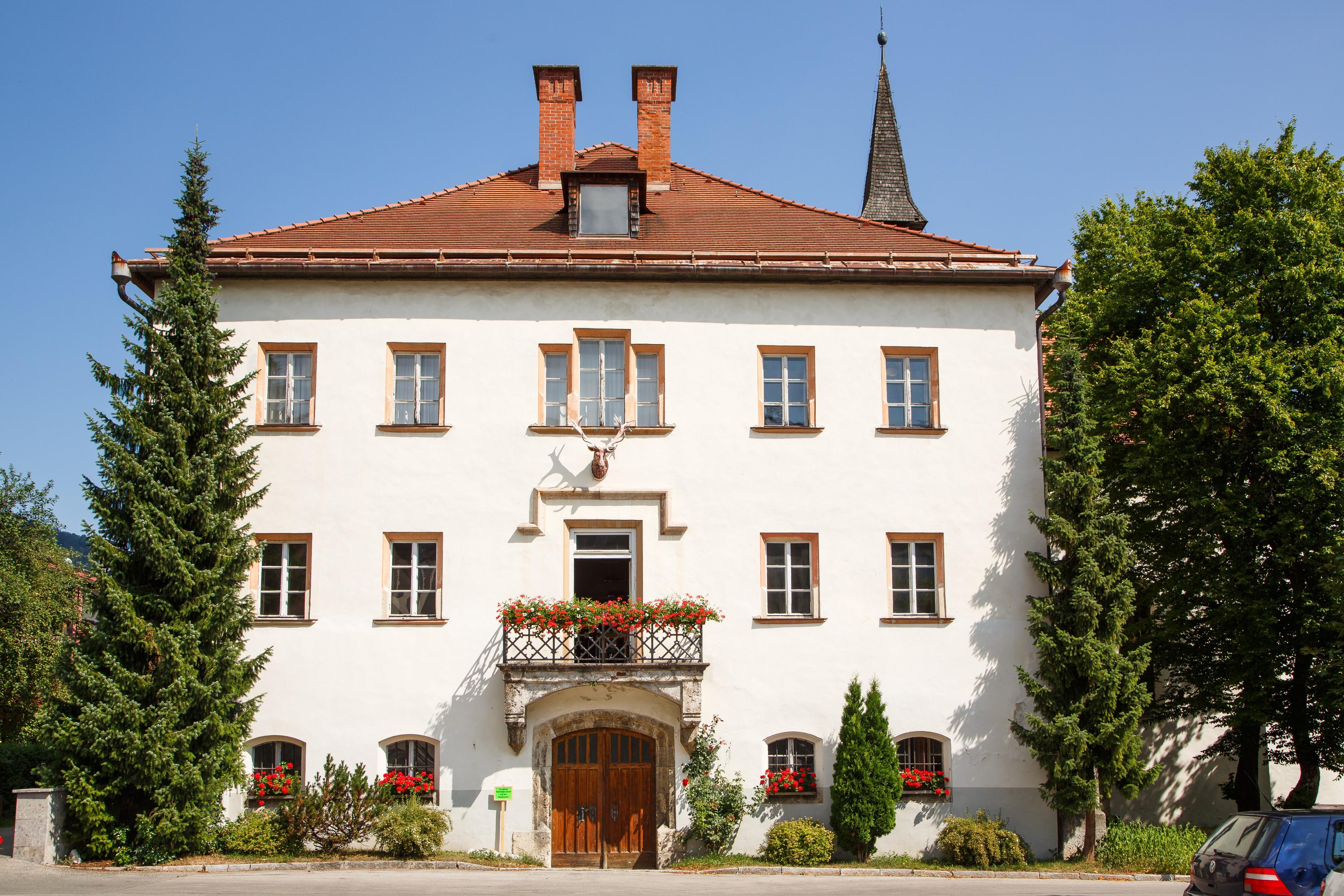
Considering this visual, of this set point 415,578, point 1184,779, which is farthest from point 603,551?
point 1184,779

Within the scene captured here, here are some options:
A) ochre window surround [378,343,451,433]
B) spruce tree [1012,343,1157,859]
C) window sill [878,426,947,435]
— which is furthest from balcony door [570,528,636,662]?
spruce tree [1012,343,1157,859]

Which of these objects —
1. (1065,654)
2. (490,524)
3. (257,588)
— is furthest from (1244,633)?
(257,588)

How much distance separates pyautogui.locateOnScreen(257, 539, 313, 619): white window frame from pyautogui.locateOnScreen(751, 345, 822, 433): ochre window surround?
25.5ft

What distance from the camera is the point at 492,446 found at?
1892cm

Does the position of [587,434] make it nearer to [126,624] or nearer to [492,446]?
[492,446]

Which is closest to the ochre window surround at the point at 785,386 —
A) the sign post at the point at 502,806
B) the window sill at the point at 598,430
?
the window sill at the point at 598,430

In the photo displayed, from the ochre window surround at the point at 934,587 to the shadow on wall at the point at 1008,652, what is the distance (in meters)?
0.51

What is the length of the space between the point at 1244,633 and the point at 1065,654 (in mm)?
3482

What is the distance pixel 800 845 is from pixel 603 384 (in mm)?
8166

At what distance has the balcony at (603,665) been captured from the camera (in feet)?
57.2

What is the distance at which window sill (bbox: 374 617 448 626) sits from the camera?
1819cm

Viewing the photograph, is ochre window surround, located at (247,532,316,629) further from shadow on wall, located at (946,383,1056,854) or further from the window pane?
shadow on wall, located at (946,383,1056,854)

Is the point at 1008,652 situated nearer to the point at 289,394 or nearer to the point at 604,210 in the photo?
the point at 604,210

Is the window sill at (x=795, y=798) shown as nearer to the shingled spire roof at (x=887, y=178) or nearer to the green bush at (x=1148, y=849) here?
the green bush at (x=1148, y=849)
